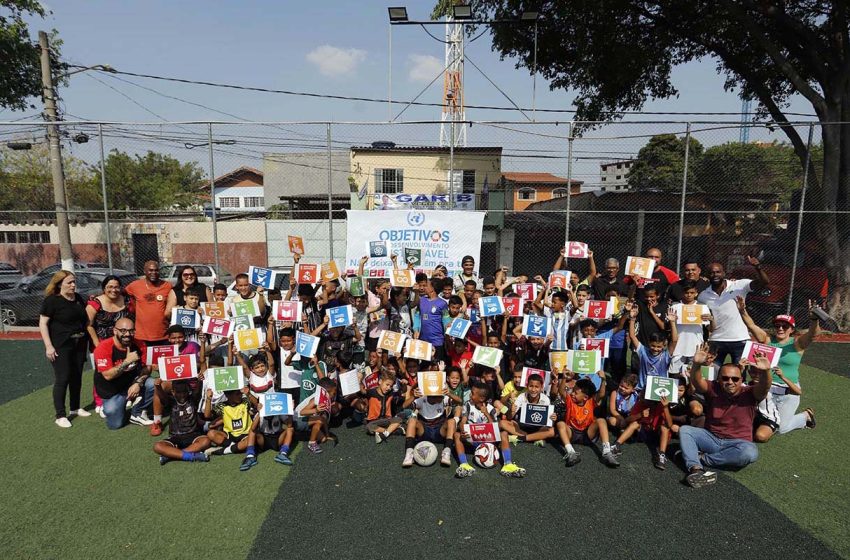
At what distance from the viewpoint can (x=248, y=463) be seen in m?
5.24

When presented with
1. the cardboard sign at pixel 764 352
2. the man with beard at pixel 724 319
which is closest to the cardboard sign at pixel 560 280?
the man with beard at pixel 724 319

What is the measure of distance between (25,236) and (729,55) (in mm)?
29660

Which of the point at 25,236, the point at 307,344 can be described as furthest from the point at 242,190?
the point at 307,344

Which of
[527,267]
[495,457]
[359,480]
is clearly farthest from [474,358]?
[527,267]

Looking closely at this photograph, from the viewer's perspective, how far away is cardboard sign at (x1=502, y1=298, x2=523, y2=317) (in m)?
6.91

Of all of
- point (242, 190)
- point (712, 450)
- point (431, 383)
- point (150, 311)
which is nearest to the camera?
point (712, 450)

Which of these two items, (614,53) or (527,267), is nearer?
(614,53)

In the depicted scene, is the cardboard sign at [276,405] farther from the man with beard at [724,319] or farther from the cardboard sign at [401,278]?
the man with beard at [724,319]

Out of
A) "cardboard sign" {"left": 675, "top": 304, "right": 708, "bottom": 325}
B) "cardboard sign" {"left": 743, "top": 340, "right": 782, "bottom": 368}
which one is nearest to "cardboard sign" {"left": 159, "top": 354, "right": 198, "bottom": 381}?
"cardboard sign" {"left": 675, "top": 304, "right": 708, "bottom": 325}

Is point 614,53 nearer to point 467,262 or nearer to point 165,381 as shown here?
point 467,262

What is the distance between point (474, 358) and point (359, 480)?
1989 mm

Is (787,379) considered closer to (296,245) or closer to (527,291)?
(527,291)

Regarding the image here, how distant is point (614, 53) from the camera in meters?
12.7

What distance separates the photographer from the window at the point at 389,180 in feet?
62.9
